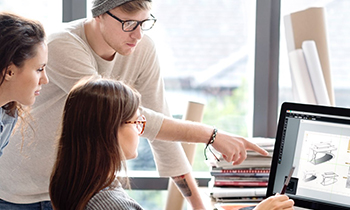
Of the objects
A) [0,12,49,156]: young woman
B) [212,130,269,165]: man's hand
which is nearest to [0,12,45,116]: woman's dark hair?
[0,12,49,156]: young woman

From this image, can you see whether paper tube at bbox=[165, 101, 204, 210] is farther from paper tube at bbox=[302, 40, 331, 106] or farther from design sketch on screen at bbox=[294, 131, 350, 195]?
design sketch on screen at bbox=[294, 131, 350, 195]

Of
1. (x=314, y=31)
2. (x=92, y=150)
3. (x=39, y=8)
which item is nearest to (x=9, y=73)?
(x=92, y=150)

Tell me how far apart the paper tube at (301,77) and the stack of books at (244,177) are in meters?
0.24

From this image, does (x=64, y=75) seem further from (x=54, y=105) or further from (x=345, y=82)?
(x=345, y=82)

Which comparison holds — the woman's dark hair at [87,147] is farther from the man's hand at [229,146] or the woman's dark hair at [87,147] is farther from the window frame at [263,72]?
the window frame at [263,72]

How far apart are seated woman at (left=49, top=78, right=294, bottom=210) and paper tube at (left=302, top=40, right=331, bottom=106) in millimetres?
836

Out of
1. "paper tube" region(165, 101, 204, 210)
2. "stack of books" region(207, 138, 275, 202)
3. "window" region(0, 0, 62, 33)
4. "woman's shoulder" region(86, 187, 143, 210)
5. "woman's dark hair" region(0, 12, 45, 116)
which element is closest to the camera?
"woman's shoulder" region(86, 187, 143, 210)

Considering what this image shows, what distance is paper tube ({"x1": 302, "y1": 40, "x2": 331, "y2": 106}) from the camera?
1.82m

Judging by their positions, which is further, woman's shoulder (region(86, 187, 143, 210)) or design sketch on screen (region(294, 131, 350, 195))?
design sketch on screen (region(294, 131, 350, 195))

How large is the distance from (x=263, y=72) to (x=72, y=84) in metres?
1.11

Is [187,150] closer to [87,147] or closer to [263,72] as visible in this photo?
[263,72]

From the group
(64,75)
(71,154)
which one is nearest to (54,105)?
(64,75)

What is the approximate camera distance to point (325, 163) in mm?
1501

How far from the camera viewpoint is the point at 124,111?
1.31 meters
